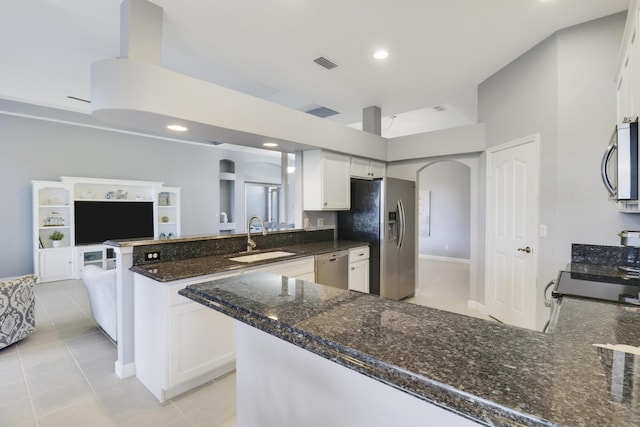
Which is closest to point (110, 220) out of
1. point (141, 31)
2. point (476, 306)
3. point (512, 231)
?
point (141, 31)

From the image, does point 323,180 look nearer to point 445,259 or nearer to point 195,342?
point 195,342

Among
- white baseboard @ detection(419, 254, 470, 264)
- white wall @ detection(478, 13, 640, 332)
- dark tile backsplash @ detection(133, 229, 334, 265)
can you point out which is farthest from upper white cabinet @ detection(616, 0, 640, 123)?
white baseboard @ detection(419, 254, 470, 264)

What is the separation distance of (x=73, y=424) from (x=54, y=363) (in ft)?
3.53

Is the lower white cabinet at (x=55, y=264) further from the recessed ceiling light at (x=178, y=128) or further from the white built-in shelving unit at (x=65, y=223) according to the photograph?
the recessed ceiling light at (x=178, y=128)

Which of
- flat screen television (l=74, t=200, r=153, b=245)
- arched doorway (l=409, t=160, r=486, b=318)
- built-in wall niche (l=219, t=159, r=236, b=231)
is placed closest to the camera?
flat screen television (l=74, t=200, r=153, b=245)

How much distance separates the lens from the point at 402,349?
0.70 m

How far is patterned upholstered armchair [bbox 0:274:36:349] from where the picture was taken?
293 cm

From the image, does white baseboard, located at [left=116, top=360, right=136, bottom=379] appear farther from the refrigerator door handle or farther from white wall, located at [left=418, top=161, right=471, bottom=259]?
white wall, located at [left=418, top=161, right=471, bottom=259]

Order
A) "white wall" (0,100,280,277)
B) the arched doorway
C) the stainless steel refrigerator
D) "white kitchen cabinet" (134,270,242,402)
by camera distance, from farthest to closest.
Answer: the arched doorway
"white wall" (0,100,280,277)
the stainless steel refrigerator
"white kitchen cabinet" (134,270,242,402)

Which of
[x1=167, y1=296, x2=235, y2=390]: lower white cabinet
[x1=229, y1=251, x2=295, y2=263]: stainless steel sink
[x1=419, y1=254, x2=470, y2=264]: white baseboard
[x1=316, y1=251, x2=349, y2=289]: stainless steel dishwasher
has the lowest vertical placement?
[x1=419, y1=254, x2=470, y2=264]: white baseboard

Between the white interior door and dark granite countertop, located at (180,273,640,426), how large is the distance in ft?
7.46

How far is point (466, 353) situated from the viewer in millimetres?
685

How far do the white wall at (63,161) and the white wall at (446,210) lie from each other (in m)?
5.93

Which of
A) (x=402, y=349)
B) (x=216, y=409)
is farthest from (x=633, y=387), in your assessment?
(x=216, y=409)
